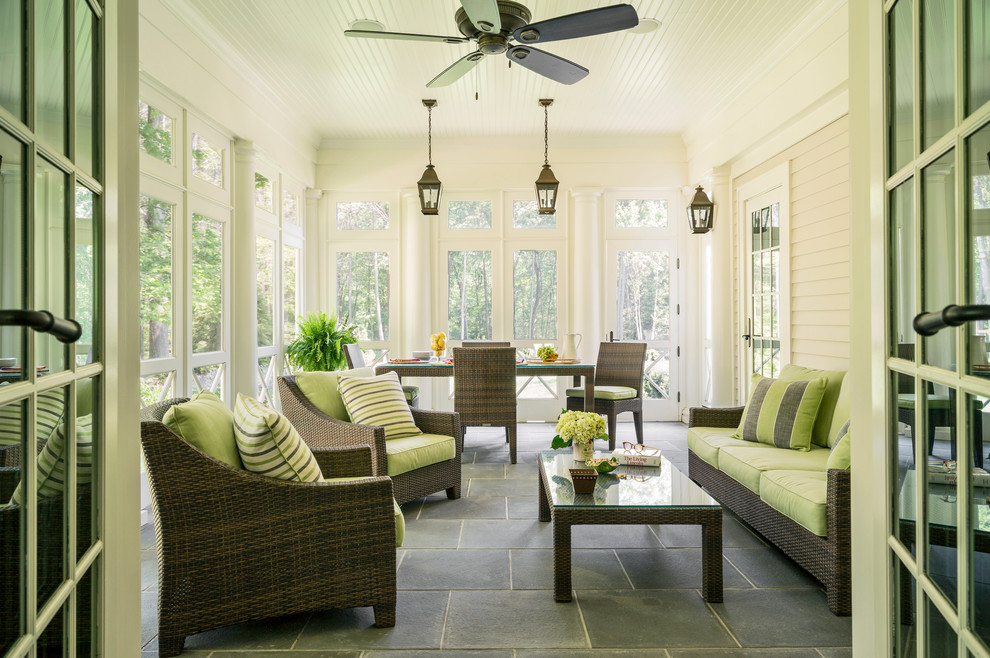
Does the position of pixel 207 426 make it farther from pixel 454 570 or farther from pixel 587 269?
pixel 587 269

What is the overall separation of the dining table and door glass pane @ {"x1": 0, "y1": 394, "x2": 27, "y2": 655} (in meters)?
4.55

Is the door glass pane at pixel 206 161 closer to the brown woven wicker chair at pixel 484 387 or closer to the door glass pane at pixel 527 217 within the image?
the brown woven wicker chair at pixel 484 387

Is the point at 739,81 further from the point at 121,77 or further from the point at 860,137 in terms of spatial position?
the point at 121,77

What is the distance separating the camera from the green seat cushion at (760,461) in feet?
10.5

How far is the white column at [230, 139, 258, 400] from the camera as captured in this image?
5148 mm

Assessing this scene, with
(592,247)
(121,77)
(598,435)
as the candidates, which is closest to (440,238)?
(592,247)

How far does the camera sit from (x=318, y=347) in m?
6.36

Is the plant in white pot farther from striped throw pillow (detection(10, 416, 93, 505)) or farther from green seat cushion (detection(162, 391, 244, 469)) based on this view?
striped throw pillow (detection(10, 416, 93, 505))

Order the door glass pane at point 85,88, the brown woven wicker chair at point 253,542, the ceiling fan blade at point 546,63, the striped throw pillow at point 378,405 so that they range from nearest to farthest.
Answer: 1. the door glass pane at point 85,88
2. the brown woven wicker chair at point 253,542
3. the ceiling fan blade at point 546,63
4. the striped throw pillow at point 378,405

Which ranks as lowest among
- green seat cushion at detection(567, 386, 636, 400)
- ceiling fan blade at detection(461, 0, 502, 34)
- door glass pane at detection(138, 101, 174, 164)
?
green seat cushion at detection(567, 386, 636, 400)

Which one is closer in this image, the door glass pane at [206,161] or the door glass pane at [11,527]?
the door glass pane at [11,527]

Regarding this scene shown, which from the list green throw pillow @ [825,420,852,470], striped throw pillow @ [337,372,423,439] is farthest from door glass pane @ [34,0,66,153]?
striped throw pillow @ [337,372,423,439]

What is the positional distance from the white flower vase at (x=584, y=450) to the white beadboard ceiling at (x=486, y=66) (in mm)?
2643

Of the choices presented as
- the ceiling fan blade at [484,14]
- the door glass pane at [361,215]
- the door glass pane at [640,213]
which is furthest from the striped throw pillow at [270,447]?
the door glass pane at [640,213]
